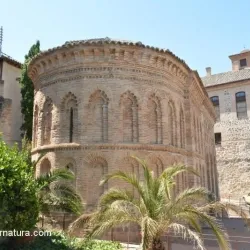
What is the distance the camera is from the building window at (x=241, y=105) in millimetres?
31062

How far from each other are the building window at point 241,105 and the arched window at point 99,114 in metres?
22.0

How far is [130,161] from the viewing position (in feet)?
41.7

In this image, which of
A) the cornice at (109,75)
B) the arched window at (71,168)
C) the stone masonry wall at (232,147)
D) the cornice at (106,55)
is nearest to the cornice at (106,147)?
the arched window at (71,168)

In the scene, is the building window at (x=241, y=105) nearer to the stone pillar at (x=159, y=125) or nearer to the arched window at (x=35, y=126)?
the stone pillar at (x=159, y=125)

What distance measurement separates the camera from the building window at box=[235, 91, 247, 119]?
1223 inches

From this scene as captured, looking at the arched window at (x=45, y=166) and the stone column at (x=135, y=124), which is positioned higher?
the stone column at (x=135, y=124)

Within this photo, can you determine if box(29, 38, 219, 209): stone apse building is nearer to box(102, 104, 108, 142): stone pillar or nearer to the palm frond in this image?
box(102, 104, 108, 142): stone pillar

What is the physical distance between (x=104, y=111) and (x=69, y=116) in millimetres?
1602

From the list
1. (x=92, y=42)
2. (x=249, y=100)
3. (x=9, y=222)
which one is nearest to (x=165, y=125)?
(x=92, y=42)

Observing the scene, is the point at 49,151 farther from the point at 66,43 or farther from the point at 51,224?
the point at 66,43

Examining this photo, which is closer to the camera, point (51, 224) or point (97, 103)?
point (51, 224)

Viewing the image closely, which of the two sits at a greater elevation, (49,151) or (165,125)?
(165,125)

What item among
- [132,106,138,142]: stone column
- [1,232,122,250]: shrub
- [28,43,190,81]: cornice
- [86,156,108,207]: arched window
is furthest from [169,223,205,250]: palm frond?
[28,43,190,81]: cornice

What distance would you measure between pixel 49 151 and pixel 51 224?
3.03 metres
